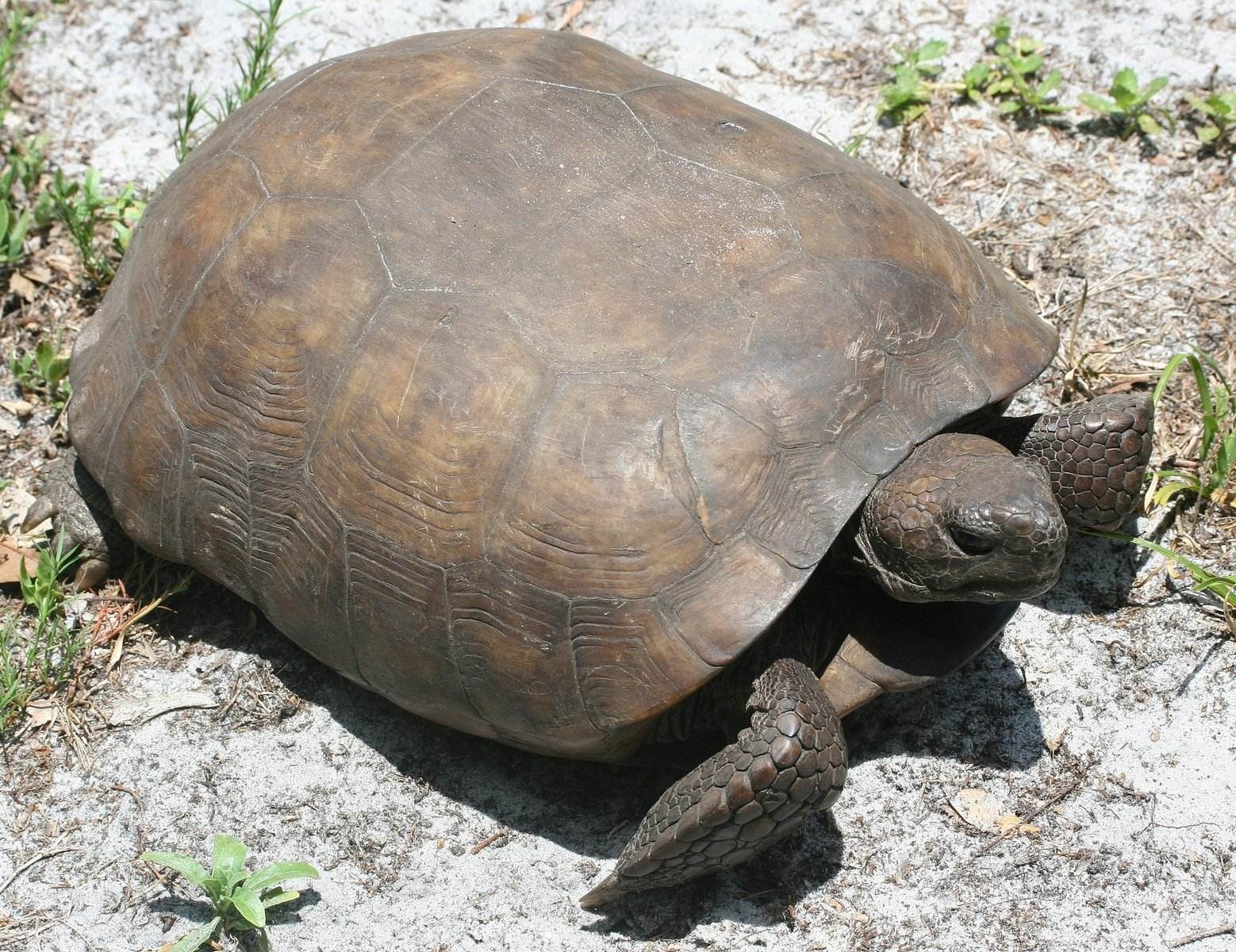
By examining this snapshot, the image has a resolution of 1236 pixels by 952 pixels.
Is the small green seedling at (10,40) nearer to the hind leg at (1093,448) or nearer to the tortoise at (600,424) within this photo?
the tortoise at (600,424)

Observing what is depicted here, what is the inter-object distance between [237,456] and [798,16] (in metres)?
3.35

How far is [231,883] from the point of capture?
3.36 meters

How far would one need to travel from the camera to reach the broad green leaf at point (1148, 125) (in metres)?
5.08

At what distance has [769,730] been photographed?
3.17 m

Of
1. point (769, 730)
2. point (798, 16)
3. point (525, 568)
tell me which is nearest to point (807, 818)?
point (769, 730)

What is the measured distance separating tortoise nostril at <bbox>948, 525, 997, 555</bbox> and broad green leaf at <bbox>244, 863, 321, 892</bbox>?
179 centimetres

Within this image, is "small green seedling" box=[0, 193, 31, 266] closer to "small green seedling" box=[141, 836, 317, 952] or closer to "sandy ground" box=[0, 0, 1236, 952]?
"sandy ground" box=[0, 0, 1236, 952]

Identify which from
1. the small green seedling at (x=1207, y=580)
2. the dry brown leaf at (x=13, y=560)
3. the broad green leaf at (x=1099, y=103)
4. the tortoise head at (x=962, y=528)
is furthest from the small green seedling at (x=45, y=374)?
the broad green leaf at (x=1099, y=103)

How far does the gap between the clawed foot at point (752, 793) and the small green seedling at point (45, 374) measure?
2.62 meters

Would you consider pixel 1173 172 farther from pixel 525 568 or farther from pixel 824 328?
pixel 525 568

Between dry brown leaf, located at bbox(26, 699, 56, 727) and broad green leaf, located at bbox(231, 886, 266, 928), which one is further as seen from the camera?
dry brown leaf, located at bbox(26, 699, 56, 727)

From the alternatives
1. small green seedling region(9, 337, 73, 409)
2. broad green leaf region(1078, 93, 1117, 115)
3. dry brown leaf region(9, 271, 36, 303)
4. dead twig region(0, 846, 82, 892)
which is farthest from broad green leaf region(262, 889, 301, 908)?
broad green leaf region(1078, 93, 1117, 115)

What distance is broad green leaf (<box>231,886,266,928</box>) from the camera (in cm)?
328

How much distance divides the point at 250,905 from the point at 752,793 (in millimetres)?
1277
